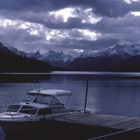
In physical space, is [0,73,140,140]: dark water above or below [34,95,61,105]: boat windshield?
below

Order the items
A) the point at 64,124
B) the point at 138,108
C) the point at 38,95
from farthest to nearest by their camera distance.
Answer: the point at 138,108 < the point at 38,95 < the point at 64,124

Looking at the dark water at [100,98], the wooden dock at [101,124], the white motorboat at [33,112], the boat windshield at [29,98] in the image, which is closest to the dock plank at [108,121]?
the wooden dock at [101,124]

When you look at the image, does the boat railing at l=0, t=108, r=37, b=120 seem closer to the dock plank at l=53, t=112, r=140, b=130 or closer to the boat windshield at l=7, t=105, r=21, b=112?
the boat windshield at l=7, t=105, r=21, b=112

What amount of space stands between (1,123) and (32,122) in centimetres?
229

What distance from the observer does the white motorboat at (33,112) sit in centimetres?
2547

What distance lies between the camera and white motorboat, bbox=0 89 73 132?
1003 inches

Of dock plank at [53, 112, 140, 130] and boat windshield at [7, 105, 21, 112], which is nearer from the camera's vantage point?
dock plank at [53, 112, 140, 130]

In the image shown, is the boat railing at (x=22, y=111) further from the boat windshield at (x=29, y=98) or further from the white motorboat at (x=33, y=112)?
the boat windshield at (x=29, y=98)

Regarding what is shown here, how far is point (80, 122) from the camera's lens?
23.2m

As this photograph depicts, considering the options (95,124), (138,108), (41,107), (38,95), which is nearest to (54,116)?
(41,107)

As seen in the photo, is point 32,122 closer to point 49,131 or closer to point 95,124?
point 49,131

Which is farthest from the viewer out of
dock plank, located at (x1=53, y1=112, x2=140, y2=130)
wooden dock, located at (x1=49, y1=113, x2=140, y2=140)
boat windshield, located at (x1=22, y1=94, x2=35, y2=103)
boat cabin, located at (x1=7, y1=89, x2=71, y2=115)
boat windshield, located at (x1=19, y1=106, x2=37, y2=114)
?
boat windshield, located at (x1=22, y1=94, x2=35, y2=103)

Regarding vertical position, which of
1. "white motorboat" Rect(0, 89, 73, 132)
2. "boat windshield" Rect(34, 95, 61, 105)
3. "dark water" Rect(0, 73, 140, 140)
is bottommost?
"dark water" Rect(0, 73, 140, 140)

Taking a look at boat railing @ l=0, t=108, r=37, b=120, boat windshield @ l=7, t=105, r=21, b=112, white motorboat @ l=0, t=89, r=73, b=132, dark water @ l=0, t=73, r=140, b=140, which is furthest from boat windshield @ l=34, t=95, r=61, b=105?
dark water @ l=0, t=73, r=140, b=140
